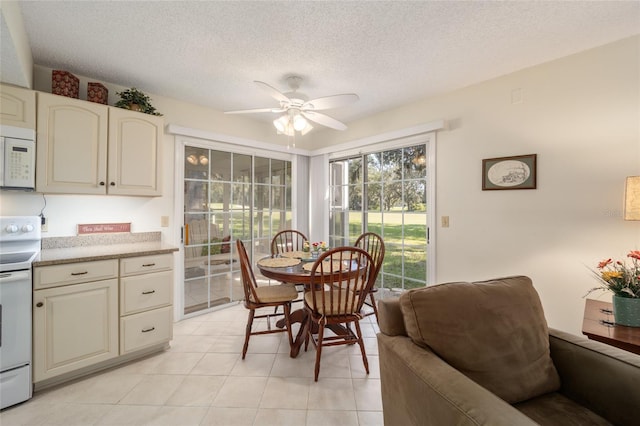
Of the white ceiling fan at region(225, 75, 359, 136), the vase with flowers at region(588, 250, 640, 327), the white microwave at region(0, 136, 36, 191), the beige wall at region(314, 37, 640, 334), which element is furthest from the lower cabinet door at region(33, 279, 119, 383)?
the vase with flowers at region(588, 250, 640, 327)

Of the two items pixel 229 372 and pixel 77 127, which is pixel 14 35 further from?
pixel 229 372

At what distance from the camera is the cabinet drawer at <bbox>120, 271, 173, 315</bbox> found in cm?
214

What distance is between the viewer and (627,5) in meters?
1.64

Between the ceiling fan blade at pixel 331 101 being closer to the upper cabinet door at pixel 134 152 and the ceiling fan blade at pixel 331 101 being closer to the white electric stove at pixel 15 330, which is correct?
the upper cabinet door at pixel 134 152

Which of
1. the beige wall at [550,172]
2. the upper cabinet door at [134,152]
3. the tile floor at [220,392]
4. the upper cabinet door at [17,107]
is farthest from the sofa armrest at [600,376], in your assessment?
the upper cabinet door at [17,107]

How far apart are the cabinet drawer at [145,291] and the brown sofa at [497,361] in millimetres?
1960

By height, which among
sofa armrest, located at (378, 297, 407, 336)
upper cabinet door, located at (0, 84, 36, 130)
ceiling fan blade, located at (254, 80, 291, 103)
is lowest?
sofa armrest, located at (378, 297, 407, 336)

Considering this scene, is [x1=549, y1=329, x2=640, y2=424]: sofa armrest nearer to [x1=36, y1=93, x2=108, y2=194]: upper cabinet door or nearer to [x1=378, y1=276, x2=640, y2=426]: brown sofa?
[x1=378, y1=276, x2=640, y2=426]: brown sofa

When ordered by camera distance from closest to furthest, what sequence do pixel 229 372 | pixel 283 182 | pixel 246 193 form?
pixel 229 372
pixel 246 193
pixel 283 182

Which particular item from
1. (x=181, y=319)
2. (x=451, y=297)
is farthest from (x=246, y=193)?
(x=451, y=297)

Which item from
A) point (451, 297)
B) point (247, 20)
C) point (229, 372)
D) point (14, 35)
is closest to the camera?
point (451, 297)

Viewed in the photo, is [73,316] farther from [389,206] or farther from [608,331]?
[608,331]

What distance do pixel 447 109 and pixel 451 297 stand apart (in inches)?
92.8

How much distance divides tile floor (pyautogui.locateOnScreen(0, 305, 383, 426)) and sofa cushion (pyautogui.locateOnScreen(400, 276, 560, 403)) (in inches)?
32.7
